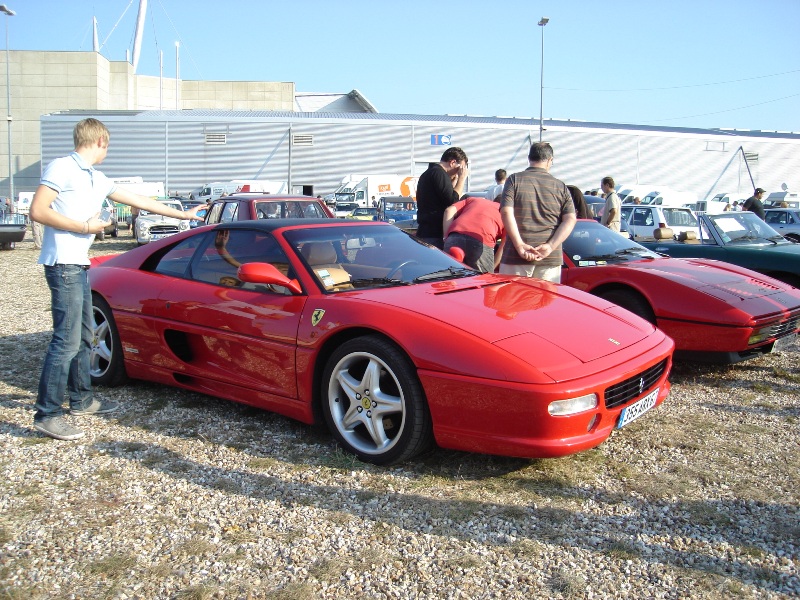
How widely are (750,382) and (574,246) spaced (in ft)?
5.85

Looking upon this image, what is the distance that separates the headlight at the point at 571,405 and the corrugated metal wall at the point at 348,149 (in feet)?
149

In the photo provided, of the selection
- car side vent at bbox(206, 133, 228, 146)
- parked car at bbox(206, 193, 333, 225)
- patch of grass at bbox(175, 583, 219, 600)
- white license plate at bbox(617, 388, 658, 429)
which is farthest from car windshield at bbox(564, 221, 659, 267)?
car side vent at bbox(206, 133, 228, 146)

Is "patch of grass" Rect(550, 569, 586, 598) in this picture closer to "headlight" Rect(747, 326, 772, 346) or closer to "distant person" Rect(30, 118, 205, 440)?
"distant person" Rect(30, 118, 205, 440)

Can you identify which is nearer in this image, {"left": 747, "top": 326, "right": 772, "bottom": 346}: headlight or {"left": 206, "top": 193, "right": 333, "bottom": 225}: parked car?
{"left": 747, "top": 326, "right": 772, "bottom": 346}: headlight

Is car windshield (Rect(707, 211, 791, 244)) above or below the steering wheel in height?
above

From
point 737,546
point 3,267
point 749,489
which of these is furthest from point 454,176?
point 3,267

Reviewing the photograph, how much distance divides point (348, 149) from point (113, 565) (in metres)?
47.4

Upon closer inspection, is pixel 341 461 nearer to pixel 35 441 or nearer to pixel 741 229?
pixel 35 441

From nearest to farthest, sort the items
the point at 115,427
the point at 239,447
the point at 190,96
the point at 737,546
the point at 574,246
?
the point at 737,546
the point at 239,447
the point at 115,427
the point at 574,246
the point at 190,96

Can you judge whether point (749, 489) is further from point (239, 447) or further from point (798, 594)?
point (239, 447)

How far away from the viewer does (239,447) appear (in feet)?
12.3

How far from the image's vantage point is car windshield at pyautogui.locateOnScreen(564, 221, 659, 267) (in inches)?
235

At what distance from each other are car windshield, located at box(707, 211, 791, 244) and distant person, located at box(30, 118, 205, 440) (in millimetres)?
6483

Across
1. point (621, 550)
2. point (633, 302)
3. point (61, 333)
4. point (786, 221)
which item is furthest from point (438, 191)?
point (786, 221)
